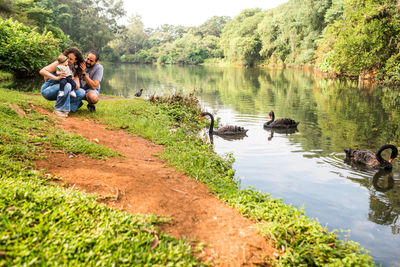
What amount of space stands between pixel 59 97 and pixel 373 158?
9.36 m

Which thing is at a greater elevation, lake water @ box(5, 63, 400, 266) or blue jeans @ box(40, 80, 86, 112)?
blue jeans @ box(40, 80, 86, 112)

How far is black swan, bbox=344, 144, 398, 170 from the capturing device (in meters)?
7.96

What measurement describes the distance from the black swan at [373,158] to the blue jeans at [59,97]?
28.0ft

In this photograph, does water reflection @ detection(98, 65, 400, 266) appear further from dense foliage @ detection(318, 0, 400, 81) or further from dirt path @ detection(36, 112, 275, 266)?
dense foliage @ detection(318, 0, 400, 81)

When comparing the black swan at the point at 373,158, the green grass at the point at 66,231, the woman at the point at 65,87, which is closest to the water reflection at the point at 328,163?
the black swan at the point at 373,158

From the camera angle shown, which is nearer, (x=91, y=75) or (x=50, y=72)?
(x=50, y=72)

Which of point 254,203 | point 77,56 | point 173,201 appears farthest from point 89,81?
point 254,203

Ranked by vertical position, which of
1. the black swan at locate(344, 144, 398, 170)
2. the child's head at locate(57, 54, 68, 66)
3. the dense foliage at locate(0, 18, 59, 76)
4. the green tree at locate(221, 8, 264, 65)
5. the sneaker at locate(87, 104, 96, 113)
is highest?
the green tree at locate(221, 8, 264, 65)

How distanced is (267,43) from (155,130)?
5685cm

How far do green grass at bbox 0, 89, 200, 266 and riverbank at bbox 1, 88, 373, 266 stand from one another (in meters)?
0.82

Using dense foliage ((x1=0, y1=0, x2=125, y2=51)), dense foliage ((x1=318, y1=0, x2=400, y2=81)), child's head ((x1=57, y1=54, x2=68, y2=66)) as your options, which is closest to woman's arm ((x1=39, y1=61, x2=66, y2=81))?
child's head ((x1=57, y1=54, x2=68, y2=66))

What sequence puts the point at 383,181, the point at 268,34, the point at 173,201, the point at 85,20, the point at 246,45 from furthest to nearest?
the point at 85,20, the point at 246,45, the point at 268,34, the point at 383,181, the point at 173,201

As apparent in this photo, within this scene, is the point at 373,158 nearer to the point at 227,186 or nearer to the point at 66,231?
the point at 227,186

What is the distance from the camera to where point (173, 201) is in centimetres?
420
